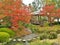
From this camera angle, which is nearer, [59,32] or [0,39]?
[0,39]

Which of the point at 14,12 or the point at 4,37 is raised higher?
the point at 14,12

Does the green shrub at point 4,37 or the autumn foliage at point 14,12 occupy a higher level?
the autumn foliage at point 14,12

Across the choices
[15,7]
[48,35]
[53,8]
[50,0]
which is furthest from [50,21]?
[15,7]

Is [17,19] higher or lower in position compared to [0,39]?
higher

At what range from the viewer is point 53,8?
30.9 metres

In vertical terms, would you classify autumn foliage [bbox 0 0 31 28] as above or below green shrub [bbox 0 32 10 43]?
above

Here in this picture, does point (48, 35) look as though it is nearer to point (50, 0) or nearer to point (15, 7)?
Result: point (15, 7)

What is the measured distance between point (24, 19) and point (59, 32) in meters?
7.96

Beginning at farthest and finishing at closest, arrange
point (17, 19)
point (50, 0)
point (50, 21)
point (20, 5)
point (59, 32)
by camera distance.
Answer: point (50, 0), point (50, 21), point (59, 32), point (20, 5), point (17, 19)

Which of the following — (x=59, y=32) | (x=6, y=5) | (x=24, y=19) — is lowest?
(x=59, y=32)

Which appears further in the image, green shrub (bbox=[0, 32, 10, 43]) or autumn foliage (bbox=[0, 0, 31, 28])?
green shrub (bbox=[0, 32, 10, 43])

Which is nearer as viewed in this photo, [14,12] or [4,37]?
[14,12]

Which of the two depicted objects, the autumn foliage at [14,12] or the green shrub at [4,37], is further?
the green shrub at [4,37]

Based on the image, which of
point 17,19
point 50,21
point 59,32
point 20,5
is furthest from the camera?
point 50,21
